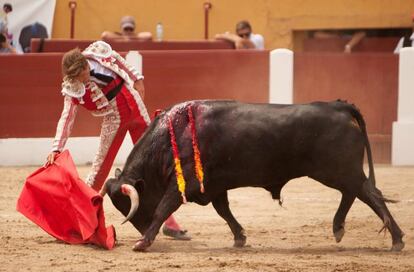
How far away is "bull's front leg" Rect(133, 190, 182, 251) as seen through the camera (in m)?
6.02

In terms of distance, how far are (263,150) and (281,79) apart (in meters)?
4.64

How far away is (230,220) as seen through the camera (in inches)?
251

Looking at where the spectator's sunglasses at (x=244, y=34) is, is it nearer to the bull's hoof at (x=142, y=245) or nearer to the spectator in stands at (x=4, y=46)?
the spectator in stands at (x=4, y=46)

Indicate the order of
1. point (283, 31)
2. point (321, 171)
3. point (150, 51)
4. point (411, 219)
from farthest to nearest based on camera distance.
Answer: point (283, 31) → point (150, 51) → point (411, 219) → point (321, 171)

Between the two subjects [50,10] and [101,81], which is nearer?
[101,81]

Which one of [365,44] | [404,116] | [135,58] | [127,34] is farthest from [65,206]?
[365,44]

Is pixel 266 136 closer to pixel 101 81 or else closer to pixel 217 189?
pixel 217 189

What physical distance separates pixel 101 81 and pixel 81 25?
6679 millimetres

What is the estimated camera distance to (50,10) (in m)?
12.7

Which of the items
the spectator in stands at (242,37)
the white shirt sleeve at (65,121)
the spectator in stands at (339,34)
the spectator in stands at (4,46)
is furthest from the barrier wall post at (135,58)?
the white shirt sleeve at (65,121)

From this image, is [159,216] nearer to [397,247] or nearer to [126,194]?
[126,194]

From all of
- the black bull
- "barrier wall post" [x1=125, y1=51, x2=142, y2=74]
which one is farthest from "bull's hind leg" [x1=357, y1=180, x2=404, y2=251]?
"barrier wall post" [x1=125, y1=51, x2=142, y2=74]

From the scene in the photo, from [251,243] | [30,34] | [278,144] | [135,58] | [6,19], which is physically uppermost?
[6,19]

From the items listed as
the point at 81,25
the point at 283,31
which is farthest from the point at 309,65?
the point at 81,25
